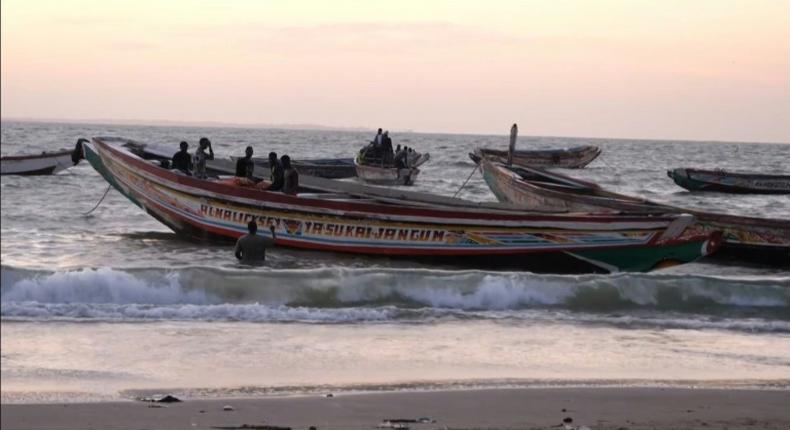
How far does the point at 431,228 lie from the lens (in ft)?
47.0

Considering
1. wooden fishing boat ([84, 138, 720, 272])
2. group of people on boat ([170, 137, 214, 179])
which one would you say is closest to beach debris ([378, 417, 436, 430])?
wooden fishing boat ([84, 138, 720, 272])

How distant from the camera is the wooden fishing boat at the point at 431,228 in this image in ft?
45.2

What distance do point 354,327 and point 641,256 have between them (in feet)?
16.6

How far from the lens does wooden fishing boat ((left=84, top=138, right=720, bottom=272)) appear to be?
13.8m

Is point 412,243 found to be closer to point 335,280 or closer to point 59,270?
point 335,280

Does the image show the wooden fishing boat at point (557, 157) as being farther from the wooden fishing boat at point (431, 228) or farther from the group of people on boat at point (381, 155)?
the wooden fishing boat at point (431, 228)

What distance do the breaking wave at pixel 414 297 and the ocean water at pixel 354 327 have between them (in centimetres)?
2

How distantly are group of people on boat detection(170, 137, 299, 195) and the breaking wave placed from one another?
10.5 feet

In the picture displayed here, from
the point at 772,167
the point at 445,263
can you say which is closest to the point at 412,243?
the point at 445,263

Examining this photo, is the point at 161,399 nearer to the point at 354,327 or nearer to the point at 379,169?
the point at 354,327

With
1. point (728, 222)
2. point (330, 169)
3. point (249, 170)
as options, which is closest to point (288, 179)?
point (249, 170)

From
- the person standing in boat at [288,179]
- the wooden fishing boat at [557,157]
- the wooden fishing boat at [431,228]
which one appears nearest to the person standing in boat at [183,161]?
the wooden fishing boat at [431,228]

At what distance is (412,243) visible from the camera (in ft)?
47.5

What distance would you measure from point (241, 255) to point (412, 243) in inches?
90.2
